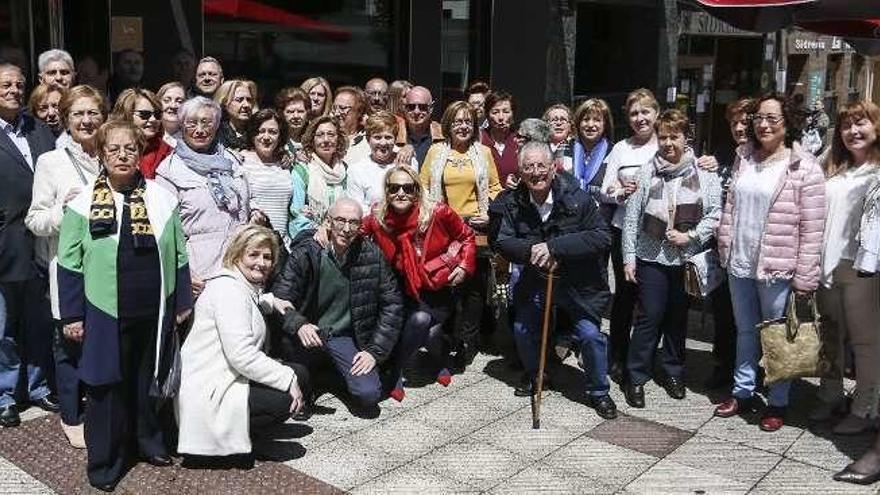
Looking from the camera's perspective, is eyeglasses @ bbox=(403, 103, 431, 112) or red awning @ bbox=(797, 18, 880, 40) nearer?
red awning @ bbox=(797, 18, 880, 40)

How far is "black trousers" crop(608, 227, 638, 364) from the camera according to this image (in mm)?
6238

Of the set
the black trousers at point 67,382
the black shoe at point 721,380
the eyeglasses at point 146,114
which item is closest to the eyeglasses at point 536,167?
the black shoe at point 721,380

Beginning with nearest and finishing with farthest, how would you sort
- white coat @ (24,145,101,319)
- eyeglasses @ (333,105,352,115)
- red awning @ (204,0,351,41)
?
white coat @ (24,145,101,319), eyeglasses @ (333,105,352,115), red awning @ (204,0,351,41)

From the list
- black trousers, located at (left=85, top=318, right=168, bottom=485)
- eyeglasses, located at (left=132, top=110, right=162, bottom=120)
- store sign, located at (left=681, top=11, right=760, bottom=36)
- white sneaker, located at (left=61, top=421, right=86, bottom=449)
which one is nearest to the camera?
black trousers, located at (left=85, top=318, right=168, bottom=485)

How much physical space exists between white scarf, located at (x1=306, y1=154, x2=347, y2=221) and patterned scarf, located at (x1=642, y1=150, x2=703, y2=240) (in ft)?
6.56

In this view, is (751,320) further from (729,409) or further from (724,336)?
(724,336)

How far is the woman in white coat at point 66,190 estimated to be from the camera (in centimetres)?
491

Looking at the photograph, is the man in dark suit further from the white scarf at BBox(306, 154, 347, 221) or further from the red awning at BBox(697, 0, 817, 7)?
the red awning at BBox(697, 0, 817, 7)

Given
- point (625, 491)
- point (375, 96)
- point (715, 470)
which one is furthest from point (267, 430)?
point (375, 96)

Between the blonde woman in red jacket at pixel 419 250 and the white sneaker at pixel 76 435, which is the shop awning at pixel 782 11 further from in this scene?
the white sneaker at pixel 76 435

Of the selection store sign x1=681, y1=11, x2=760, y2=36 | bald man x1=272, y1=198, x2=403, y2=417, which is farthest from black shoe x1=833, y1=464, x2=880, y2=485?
store sign x1=681, y1=11, x2=760, y2=36

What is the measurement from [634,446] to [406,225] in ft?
6.26

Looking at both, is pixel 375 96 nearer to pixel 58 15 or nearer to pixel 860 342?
pixel 58 15

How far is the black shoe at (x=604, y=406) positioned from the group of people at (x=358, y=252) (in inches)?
1.0
